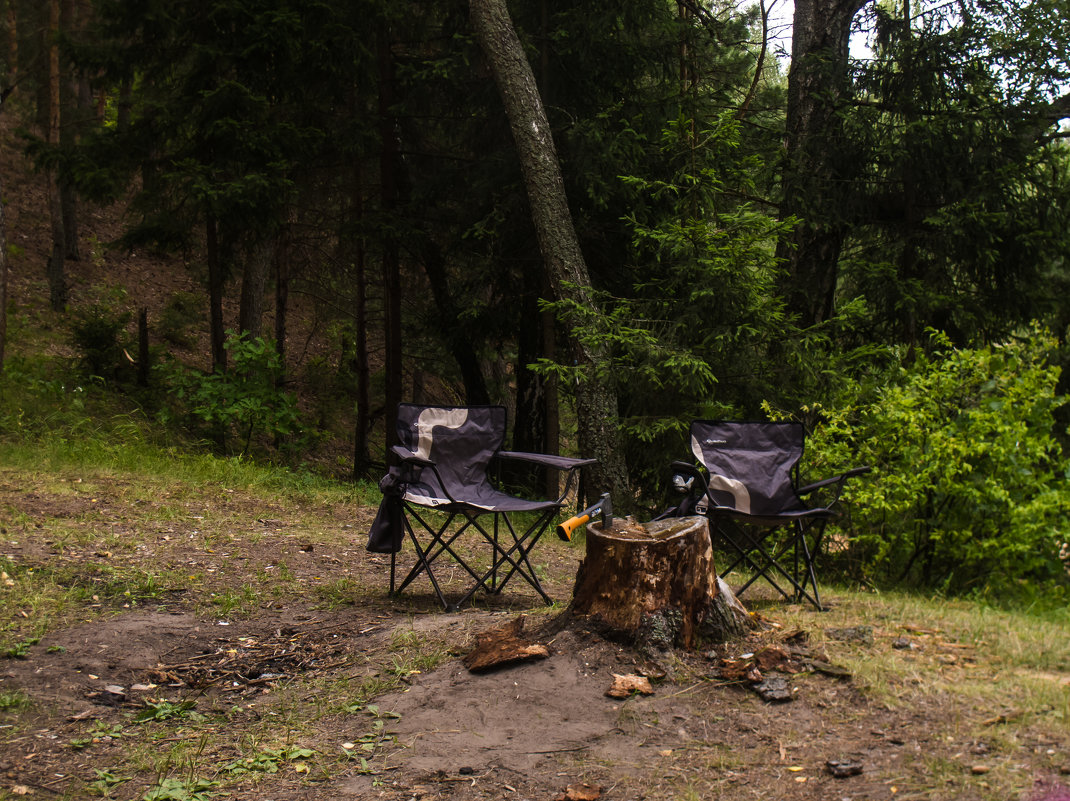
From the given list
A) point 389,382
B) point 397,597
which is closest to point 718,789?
point 397,597

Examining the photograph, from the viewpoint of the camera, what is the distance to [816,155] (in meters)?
7.34

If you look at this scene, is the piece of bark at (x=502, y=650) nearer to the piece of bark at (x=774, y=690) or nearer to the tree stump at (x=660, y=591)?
the tree stump at (x=660, y=591)

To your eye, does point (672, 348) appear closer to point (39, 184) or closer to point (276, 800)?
point (276, 800)

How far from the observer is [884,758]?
2.31m

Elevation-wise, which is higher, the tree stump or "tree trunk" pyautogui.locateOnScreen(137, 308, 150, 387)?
"tree trunk" pyautogui.locateOnScreen(137, 308, 150, 387)

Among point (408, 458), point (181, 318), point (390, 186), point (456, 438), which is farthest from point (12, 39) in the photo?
point (408, 458)

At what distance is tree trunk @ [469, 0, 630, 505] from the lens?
6.64 meters

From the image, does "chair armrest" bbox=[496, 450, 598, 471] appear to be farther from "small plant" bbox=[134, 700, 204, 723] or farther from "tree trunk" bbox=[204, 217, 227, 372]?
"tree trunk" bbox=[204, 217, 227, 372]

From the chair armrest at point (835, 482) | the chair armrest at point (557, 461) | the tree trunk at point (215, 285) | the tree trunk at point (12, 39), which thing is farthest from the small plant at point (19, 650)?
the tree trunk at point (12, 39)

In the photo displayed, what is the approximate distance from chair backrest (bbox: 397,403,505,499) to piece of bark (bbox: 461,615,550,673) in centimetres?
128

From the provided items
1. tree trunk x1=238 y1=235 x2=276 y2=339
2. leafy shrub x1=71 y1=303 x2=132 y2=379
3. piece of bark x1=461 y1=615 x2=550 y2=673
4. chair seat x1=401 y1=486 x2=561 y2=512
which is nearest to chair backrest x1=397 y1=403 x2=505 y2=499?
chair seat x1=401 y1=486 x2=561 y2=512

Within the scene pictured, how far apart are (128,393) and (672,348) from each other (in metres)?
6.63

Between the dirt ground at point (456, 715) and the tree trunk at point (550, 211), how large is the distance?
261 centimetres

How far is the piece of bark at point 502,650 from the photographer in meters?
3.12
